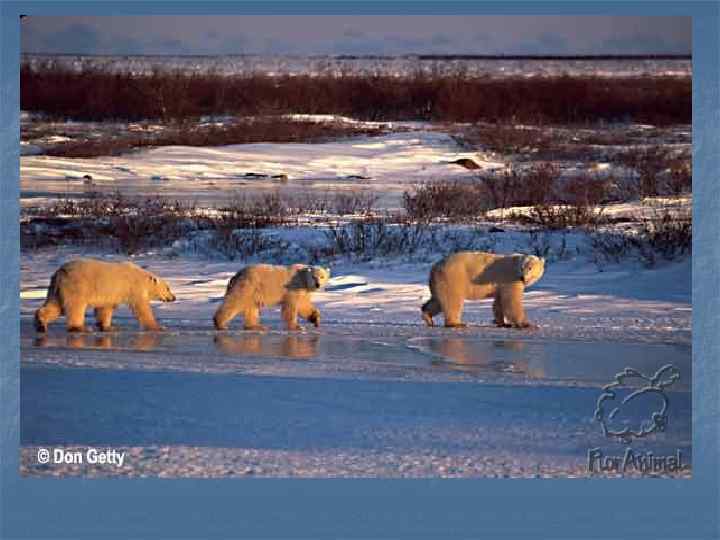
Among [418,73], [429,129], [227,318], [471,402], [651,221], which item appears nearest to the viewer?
[471,402]

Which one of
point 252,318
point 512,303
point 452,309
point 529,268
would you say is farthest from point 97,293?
point 529,268

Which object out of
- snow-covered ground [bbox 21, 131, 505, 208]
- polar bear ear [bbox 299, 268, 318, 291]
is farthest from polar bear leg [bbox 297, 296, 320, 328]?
snow-covered ground [bbox 21, 131, 505, 208]

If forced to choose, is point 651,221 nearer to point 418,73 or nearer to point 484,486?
point 418,73

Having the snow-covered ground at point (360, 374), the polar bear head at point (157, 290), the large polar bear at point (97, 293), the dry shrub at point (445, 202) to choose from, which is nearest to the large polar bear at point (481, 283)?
the snow-covered ground at point (360, 374)

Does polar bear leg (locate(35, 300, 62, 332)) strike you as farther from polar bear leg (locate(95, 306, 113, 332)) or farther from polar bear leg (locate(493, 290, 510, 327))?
polar bear leg (locate(493, 290, 510, 327))

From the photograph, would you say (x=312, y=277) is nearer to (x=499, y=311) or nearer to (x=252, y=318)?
(x=252, y=318)

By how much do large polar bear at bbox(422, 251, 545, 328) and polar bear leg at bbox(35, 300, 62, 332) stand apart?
2.65 m

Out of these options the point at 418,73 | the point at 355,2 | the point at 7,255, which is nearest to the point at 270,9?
the point at 355,2

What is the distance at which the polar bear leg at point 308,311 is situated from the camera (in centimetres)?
905

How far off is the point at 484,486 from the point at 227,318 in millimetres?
2923

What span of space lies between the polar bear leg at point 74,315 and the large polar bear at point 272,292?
947 millimetres

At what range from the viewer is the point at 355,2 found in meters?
6.61

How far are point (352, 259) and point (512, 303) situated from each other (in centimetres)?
282

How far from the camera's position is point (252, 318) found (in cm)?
905
